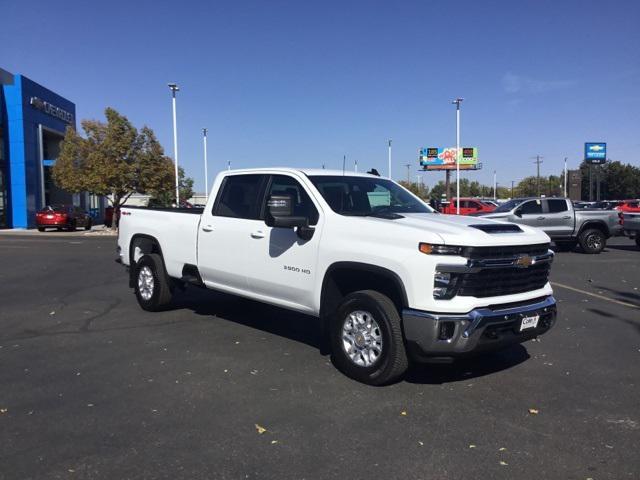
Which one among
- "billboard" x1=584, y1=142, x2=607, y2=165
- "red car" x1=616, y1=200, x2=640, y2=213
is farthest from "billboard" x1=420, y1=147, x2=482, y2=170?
"red car" x1=616, y1=200, x2=640, y2=213

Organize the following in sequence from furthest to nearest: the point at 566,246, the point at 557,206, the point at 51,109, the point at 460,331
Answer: the point at 51,109 < the point at 566,246 < the point at 557,206 < the point at 460,331

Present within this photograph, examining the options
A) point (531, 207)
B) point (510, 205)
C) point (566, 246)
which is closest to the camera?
point (531, 207)

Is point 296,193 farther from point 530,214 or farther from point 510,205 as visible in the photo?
point 510,205

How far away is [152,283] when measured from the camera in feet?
25.7

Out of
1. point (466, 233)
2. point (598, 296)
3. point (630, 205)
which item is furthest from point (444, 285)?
point (630, 205)

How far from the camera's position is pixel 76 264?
1438 cm

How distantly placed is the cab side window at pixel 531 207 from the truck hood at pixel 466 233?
13.5m

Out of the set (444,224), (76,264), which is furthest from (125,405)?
(76,264)

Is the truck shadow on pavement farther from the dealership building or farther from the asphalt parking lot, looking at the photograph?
the dealership building

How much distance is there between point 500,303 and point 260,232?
8.54ft

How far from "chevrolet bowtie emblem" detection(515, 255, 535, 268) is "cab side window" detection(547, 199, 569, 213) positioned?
45.7 feet

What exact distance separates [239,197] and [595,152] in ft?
264

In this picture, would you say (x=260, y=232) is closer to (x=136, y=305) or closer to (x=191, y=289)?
(x=136, y=305)

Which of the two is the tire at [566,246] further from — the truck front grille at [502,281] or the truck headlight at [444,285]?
the truck headlight at [444,285]
